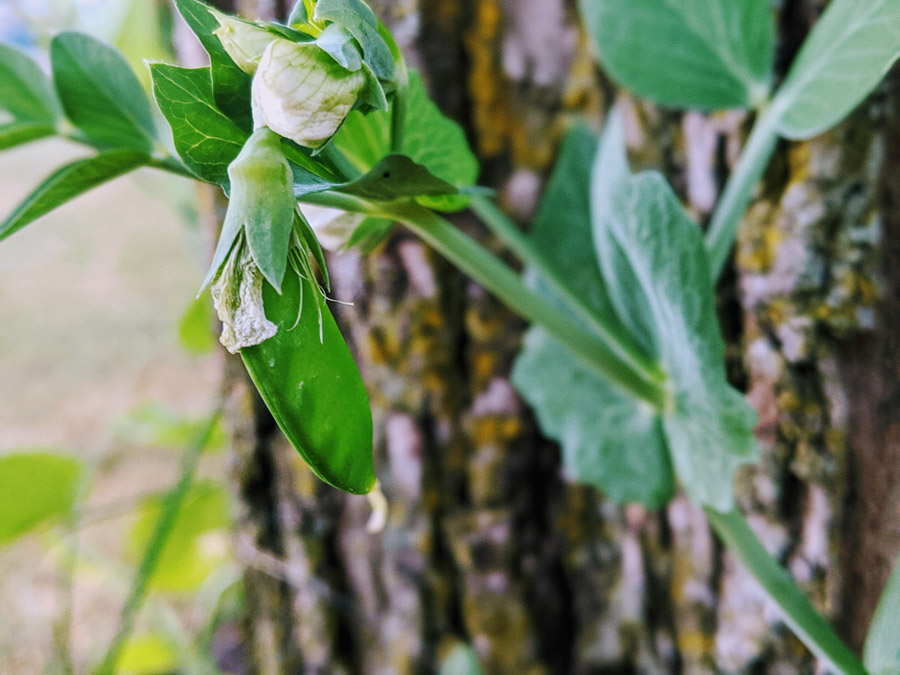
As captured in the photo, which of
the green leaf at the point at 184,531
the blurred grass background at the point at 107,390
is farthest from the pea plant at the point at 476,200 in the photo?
the green leaf at the point at 184,531

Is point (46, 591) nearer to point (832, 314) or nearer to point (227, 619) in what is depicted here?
point (227, 619)

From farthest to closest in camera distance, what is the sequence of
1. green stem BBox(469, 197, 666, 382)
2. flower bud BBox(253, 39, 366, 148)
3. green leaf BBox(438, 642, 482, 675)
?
green leaf BBox(438, 642, 482, 675), green stem BBox(469, 197, 666, 382), flower bud BBox(253, 39, 366, 148)

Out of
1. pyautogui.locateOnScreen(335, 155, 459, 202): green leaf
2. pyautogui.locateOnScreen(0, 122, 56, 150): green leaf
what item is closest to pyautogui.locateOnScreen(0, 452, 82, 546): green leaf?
pyautogui.locateOnScreen(0, 122, 56, 150): green leaf

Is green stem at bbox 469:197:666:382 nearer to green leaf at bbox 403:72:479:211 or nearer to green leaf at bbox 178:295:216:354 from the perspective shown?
green leaf at bbox 403:72:479:211

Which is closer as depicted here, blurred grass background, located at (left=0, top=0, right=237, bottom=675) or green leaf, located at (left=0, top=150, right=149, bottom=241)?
green leaf, located at (left=0, top=150, right=149, bottom=241)

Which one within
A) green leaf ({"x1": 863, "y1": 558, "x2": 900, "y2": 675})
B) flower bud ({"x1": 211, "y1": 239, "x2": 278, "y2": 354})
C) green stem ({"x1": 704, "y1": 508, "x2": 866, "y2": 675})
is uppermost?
flower bud ({"x1": 211, "y1": 239, "x2": 278, "y2": 354})

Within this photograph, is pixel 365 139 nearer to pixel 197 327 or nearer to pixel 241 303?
pixel 241 303

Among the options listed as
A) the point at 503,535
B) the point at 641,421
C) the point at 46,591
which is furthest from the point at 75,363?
the point at 641,421

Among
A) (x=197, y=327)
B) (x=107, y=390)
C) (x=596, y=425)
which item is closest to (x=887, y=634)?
(x=596, y=425)
